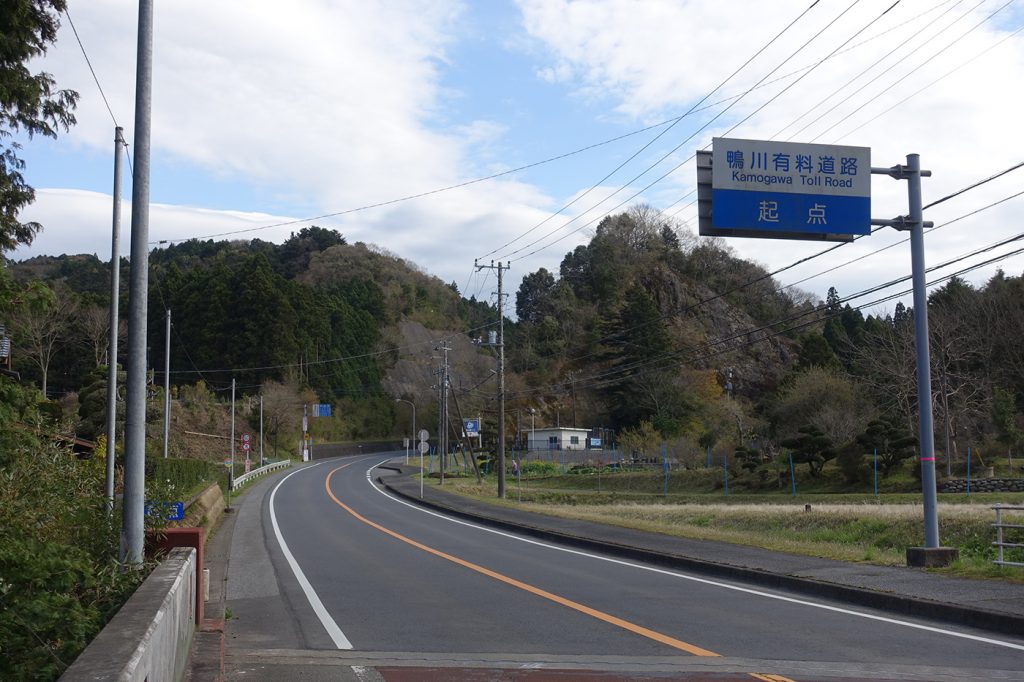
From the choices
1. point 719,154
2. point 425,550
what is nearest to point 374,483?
point 425,550

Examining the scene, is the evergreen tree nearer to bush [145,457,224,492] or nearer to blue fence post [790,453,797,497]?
bush [145,457,224,492]

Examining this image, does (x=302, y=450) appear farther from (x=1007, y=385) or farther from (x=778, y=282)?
(x=1007, y=385)

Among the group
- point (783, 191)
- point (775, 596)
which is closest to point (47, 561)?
point (775, 596)

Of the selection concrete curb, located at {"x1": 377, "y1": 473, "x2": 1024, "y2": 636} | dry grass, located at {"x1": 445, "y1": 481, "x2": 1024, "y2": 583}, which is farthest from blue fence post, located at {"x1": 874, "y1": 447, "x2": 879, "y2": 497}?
concrete curb, located at {"x1": 377, "y1": 473, "x2": 1024, "y2": 636}

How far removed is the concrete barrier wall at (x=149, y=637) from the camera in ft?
12.5

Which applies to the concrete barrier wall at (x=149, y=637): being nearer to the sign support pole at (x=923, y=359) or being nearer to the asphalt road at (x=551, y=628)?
the asphalt road at (x=551, y=628)

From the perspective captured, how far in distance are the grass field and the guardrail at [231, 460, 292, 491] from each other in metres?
11.4

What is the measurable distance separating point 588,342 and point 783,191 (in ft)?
252

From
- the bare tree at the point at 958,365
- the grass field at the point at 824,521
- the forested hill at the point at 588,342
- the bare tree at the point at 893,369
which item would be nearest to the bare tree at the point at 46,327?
the forested hill at the point at 588,342

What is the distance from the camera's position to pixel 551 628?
33.8ft

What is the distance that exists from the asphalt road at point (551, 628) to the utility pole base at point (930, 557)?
2838 mm

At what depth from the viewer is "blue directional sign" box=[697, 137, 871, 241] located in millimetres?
16094

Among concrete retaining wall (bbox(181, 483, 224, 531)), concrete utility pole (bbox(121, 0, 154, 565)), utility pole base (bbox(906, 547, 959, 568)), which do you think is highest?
concrete utility pole (bbox(121, 0, 154, 565))

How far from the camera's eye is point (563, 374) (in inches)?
3853
